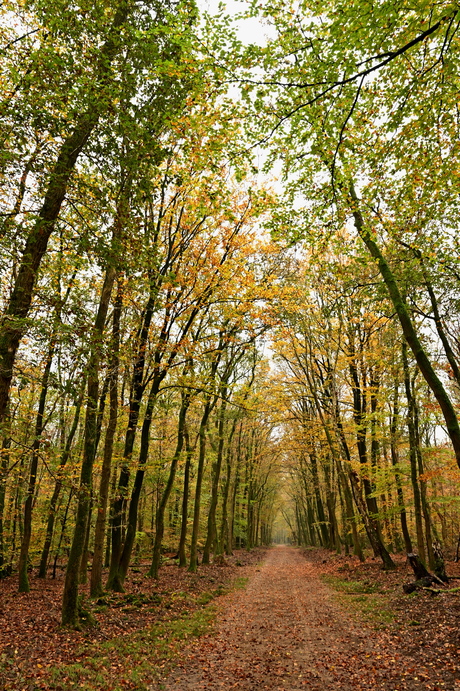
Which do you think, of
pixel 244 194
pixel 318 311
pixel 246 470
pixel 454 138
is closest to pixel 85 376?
pixel 454 138

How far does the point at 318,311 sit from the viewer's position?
19.7m

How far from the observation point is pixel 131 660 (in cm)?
712

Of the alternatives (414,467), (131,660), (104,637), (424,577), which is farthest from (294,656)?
(414,467)

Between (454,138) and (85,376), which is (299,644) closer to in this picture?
(85,376)

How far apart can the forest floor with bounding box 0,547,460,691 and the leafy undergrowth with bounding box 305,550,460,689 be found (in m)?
0.03

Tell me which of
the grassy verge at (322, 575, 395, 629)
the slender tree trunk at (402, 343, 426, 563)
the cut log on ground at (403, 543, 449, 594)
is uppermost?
the slender tree trunk at (402, 343, 426, 563)

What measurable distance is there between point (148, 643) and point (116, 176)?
9.23 meters

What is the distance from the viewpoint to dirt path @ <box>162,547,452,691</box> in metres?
6.13

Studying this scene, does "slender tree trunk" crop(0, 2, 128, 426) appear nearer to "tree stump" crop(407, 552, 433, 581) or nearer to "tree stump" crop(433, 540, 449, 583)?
"tree stump" crop(407, 552, 433, 581)

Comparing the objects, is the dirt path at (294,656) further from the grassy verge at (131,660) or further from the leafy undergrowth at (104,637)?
the leafy undergrowth at (104,637)

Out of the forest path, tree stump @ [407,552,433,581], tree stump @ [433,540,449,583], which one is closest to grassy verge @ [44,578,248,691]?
the forest path

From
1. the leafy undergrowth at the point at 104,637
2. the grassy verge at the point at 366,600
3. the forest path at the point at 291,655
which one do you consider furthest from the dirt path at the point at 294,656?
the leafy undergrowth at the point at 104,637

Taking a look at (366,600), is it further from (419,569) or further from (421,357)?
(421,357)

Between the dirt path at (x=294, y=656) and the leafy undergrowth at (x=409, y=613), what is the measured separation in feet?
1.01
